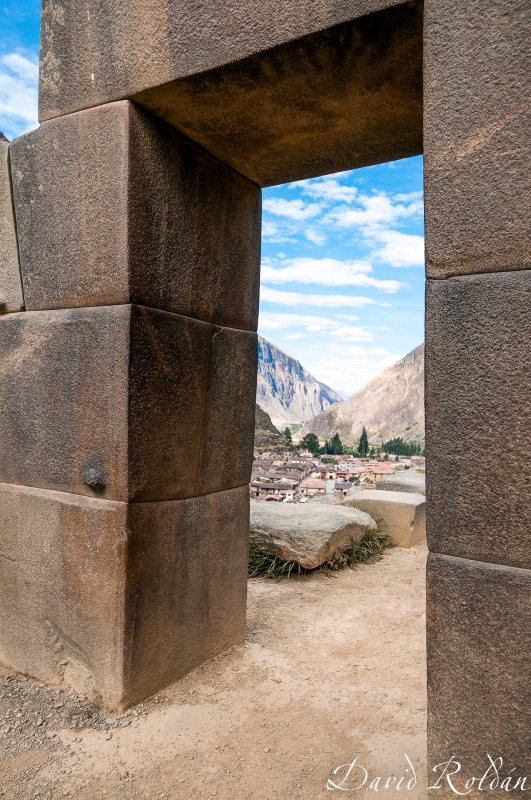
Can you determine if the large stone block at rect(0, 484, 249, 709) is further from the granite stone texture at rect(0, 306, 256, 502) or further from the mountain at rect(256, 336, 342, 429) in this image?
the mountain at rect(256, 336, 342, 429)

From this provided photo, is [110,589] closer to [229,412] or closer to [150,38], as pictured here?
[229,412]

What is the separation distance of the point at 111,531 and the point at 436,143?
1802 millimetres

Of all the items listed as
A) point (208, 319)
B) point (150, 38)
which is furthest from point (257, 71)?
point (208, 319)

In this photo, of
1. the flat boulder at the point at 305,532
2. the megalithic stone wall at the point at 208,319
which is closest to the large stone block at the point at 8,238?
the megalithic stone wall at the point at 208,319

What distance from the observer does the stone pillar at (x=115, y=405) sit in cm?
226

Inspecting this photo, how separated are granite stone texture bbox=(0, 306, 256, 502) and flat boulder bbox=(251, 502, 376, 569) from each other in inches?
72.8

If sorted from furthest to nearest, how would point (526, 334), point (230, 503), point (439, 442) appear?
point (230, 503)
point (439, 442)
point (526, 334)

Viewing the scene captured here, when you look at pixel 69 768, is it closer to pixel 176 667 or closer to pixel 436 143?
pixel 176 667

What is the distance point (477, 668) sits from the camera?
1.51 meters

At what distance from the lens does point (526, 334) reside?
144 cm

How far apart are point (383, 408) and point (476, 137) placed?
8171 cm

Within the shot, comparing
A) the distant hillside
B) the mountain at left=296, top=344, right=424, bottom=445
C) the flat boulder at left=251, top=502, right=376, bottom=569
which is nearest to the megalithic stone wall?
the flat boulder at left=251, top=502, right=376, bottom=569

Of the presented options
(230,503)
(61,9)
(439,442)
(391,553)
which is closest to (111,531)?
(230,503)

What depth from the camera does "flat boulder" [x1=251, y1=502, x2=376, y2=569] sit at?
4430mm
